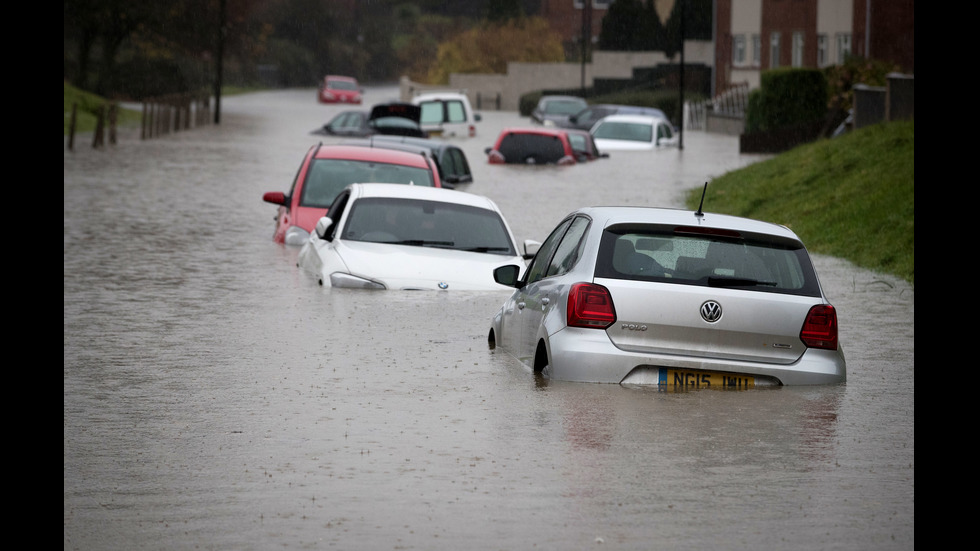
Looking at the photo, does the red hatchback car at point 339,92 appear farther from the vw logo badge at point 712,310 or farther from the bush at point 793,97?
the vw logo badge at point 712,310

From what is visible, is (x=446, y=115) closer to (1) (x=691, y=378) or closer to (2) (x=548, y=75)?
(1) (x=691, y=378)


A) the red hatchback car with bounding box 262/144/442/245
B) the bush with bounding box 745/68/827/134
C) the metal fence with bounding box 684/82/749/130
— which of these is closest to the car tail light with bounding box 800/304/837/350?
the red hatchback car with bounding box 262/144/442/245

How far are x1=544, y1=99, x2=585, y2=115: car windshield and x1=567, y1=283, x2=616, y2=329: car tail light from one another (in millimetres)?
54677

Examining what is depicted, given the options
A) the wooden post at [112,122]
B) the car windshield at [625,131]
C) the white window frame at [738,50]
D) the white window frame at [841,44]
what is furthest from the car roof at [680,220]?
the white window frame at [738,50]

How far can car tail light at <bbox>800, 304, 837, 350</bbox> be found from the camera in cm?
1002

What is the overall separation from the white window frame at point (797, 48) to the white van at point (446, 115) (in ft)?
64.6

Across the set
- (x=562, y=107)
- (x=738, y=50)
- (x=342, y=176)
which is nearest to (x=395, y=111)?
(x=562, y=107)

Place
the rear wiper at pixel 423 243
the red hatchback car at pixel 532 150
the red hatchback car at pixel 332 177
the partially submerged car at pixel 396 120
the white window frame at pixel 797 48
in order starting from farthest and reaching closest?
the white window frame at pixel 797 48
the partially submerged car at pixel 396 120
the red hatchback car at pixel 532 150
the red hatchback car at pixel 332 177
the rear wiper at pixel 423 243

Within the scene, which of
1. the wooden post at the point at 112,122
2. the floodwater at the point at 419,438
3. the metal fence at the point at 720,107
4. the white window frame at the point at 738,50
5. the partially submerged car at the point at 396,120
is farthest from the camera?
the white window frame at the point at 738,50

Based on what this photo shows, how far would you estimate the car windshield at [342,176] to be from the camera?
2025cm

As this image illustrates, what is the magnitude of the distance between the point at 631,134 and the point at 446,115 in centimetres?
757

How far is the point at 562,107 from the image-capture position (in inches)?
2562

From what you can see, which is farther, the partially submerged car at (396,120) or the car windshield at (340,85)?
the car windshield at (340,85)
